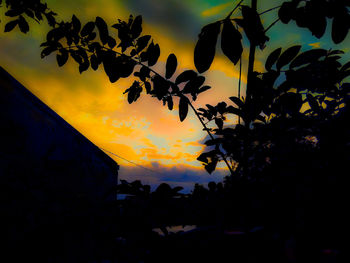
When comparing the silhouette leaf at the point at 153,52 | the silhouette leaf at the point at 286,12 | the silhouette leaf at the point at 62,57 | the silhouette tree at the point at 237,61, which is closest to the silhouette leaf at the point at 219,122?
the silhouette tree at the point at 237,61

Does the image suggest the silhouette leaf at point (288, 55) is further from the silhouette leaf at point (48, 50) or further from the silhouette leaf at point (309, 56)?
the silhouette leaf at point (48, 50)

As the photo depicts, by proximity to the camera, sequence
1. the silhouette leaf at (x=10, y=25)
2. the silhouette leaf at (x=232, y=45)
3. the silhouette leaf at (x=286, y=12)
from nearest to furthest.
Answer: the silhouette leaf at (x=232, y=45) → the silhouette leaf at (x=286, y=12) → the silhouette leaf at (x=10, y=25)

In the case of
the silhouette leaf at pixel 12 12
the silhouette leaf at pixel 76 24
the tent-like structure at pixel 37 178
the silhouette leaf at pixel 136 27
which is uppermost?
the silhouette leaf at pixel 12 12

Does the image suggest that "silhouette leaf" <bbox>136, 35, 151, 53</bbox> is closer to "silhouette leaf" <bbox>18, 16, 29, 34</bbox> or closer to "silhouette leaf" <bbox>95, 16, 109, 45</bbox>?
"silhouette leaf" <bbox>95, 16, 109, 45</bbox>

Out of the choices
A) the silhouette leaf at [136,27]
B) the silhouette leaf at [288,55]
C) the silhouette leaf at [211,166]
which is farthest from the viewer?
the silhouette leaf at [211,166]

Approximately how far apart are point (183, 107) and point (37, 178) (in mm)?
4676

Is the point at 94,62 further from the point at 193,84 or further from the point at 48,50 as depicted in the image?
the point at 193,84

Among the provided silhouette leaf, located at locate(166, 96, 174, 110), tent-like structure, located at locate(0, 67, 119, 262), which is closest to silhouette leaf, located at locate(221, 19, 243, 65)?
silhouette leaf, located at locate(166, 96, 174, 110)

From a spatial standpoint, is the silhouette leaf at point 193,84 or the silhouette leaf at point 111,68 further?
the silhouette leaf at point 193,84

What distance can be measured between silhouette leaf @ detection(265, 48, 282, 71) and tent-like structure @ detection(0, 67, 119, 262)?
373cm

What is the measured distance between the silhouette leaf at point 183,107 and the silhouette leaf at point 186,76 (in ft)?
0.36

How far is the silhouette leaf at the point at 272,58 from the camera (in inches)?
33.1

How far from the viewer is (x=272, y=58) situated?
845 mm

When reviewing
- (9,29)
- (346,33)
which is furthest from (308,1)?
(9,29)
